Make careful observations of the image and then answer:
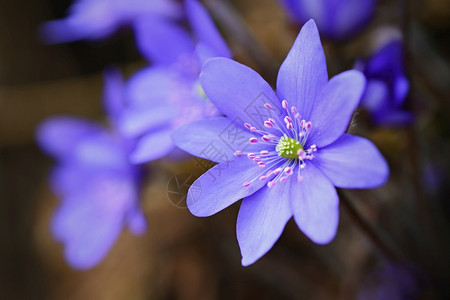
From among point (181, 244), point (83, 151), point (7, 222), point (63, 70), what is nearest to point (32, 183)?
point (7, 222)

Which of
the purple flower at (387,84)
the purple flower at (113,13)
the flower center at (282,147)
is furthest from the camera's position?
the purple flower at (113,13)

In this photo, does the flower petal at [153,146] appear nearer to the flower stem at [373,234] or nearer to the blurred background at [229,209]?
the blurred background at [229,209]

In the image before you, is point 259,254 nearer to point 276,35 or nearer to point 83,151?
point 83,151

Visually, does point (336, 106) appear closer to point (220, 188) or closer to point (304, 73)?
point (304, 73)

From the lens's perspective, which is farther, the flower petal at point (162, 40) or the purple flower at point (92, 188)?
the purple flower at point (92, 188)

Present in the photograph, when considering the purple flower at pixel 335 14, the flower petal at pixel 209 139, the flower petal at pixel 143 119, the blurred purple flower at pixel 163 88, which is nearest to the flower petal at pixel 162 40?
the blurred purple flower at pixel 163 88

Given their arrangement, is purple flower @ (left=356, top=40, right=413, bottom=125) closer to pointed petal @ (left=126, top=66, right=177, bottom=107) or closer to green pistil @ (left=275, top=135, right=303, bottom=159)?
green pistil @ (left=275, top=135, right=303, bottom=159)

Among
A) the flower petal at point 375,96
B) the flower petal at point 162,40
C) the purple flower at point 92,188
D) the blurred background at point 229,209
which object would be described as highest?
the flower petal at point 162,40
